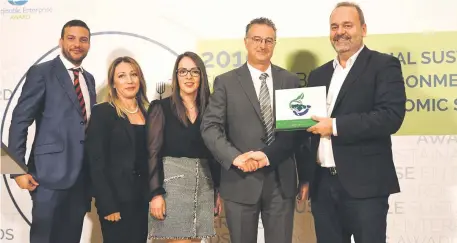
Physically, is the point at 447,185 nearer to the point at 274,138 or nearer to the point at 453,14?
the point at 453,14

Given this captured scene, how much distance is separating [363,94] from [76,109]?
184 centimetres

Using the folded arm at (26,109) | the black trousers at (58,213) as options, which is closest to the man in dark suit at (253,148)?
the black trousers at (58,213)

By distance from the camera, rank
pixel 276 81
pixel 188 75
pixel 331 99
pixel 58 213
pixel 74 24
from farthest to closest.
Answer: pixel 74 24 < pixel 58 213 < pixel 188 75 < pixel 276 81 < pixel 331 99

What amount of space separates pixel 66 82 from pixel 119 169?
31.0 inches

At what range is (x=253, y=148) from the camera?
2.58 metres

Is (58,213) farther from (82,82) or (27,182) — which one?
(82,82)

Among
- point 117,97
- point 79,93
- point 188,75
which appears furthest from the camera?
point 79,93

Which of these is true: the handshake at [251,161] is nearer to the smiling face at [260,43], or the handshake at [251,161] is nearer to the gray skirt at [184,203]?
the gray skirt at [184,203]

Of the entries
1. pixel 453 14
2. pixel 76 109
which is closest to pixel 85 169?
pixel 76 109

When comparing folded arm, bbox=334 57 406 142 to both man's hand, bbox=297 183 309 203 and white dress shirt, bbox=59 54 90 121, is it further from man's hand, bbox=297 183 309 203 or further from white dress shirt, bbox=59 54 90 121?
white dress shirt, bbox=59 54 90 121

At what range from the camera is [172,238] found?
271 cm

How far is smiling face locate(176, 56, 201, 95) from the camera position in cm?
277

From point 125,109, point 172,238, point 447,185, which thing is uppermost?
point 125,109

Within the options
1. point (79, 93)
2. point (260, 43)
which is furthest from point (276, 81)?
point (79, 93)
